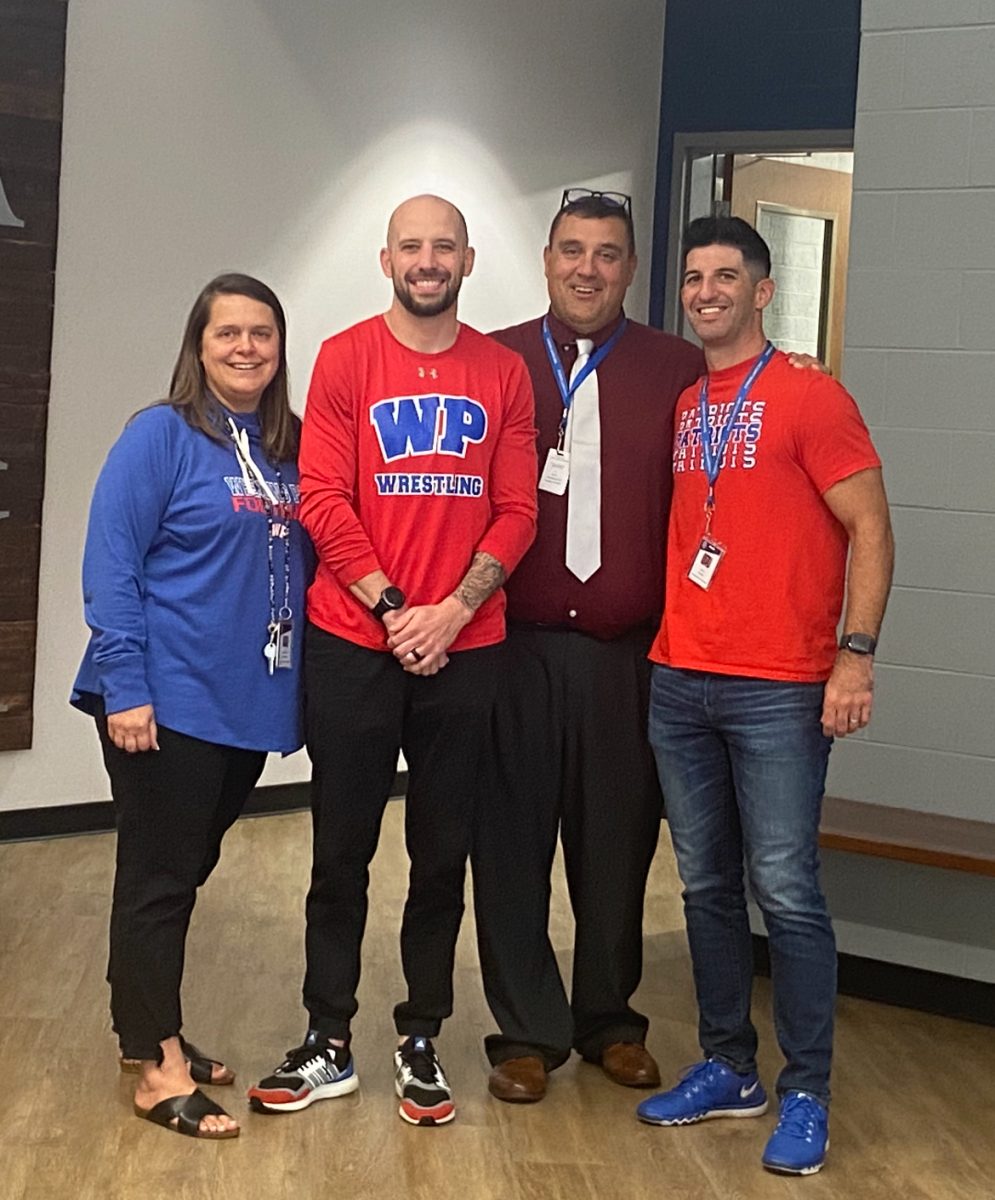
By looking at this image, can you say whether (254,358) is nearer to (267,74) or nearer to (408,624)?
(408,624)

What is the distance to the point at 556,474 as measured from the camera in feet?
11.0

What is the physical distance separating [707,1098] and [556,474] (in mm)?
1250

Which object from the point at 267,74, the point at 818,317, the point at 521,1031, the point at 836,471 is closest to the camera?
the point at 836,471

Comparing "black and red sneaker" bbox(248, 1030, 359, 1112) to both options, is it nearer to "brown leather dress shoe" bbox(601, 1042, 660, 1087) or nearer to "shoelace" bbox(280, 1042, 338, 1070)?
"shoelace" bbox(280, 1042, 338, 1070)

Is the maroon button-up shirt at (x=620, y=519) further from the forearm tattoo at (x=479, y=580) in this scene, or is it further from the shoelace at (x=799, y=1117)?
the shoelace at (x=799, y=1117)

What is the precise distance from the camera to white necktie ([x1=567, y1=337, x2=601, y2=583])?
3.34m

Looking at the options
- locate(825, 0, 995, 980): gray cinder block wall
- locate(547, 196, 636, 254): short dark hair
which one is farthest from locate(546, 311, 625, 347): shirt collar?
locate(825, 0, 995, 980): gray cinder block wall

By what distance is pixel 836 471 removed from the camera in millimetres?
2994

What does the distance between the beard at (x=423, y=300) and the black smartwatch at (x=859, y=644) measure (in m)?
0.96

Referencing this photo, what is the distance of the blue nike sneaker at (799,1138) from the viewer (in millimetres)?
3051

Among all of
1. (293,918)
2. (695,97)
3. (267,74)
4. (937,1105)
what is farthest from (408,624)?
(695,97)

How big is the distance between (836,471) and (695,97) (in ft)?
14.8

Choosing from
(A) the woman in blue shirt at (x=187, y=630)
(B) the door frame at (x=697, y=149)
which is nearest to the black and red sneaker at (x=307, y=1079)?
(A) the woman in blue shirt at (x=187, y=630)

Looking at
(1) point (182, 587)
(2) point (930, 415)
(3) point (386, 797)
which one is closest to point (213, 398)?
(1) point (182, 587)
